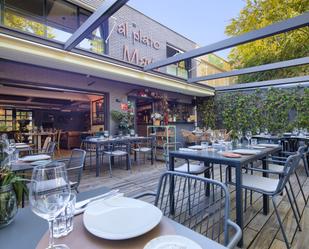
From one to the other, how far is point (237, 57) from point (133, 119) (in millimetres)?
7717

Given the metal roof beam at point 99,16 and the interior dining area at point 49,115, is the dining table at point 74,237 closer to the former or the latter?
the metal roof beam at point 99,16

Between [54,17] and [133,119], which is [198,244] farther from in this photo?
[54,17]

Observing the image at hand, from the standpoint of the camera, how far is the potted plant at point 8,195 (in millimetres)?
754

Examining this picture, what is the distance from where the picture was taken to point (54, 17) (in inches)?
226

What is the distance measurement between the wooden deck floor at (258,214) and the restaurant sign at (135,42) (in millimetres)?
4470

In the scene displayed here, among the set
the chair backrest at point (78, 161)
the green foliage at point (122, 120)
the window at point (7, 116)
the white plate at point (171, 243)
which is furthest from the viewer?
the window at point (7, 116)

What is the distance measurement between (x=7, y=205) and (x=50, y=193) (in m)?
0.22

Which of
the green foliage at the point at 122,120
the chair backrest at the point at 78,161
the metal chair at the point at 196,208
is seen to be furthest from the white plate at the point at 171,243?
the green foliage at the point at 122,120

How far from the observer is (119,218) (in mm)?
746

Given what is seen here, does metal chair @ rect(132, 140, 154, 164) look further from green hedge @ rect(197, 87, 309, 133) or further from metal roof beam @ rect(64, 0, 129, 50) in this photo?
green hedge @ rect(197, 87, 309, 133)

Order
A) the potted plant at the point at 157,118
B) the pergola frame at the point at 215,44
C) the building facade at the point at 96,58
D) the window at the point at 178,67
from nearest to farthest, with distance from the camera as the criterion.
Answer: the pergola frame at the point at 215,44 < the building facade at the point at 96,58 < the potted plant at the point at 157,118 < the window at the point at 178,67

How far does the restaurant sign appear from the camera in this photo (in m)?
6.81

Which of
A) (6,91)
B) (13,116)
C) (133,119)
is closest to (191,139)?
(133,119)

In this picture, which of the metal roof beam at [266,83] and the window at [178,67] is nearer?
the metal roof beam at [266,83]
